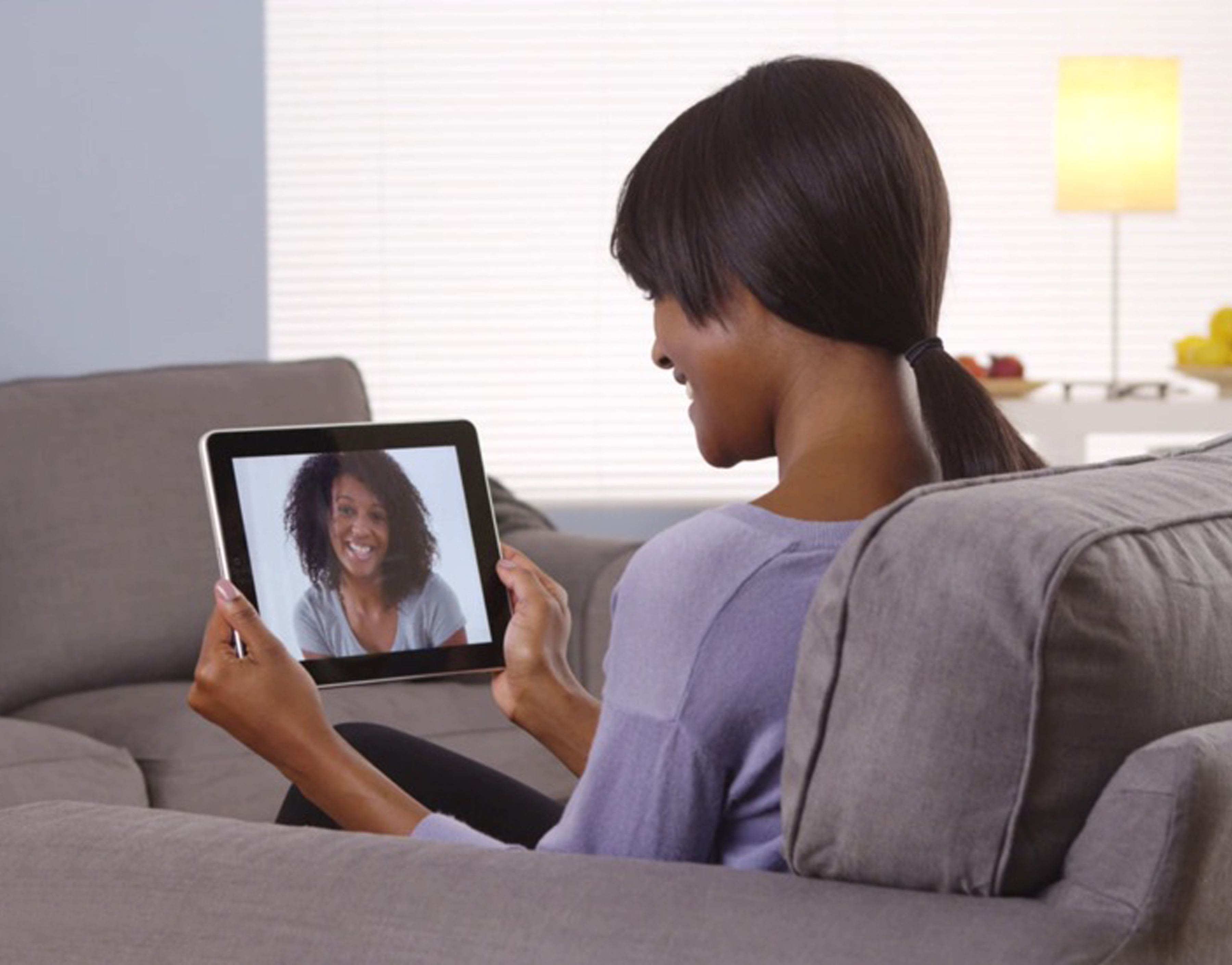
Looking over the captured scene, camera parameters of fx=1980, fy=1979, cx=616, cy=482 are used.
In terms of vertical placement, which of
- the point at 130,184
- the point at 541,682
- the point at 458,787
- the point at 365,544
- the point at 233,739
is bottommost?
the point at 233,739

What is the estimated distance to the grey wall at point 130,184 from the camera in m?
3.43

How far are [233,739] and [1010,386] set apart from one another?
1909 millimetres

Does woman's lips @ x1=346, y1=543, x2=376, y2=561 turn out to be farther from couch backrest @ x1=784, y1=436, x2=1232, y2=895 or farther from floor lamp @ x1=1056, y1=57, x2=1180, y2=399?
floor lamp @ x1=1056, y1=57, x2=1180, y2=399

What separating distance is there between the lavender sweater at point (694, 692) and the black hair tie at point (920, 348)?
193 mm

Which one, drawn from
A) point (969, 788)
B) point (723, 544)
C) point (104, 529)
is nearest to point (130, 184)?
point (104, 529)

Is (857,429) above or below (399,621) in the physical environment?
above

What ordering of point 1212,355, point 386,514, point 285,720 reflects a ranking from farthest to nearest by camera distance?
point 1212,355 → point 386,514 → point 285,720

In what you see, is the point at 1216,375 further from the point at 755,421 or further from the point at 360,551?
the point at 755,421

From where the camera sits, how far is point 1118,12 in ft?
15.0

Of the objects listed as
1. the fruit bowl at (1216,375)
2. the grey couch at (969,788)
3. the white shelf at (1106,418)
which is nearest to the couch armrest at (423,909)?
the grey couch at (969,788)

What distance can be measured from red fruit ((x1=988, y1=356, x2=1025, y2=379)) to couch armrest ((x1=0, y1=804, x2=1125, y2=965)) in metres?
2.94

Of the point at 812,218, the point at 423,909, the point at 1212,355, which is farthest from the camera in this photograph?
the point at 1212,355

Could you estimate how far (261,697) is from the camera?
1356mm

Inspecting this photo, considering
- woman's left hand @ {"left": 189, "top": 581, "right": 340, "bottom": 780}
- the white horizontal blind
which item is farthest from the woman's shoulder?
the white horizontal blind
